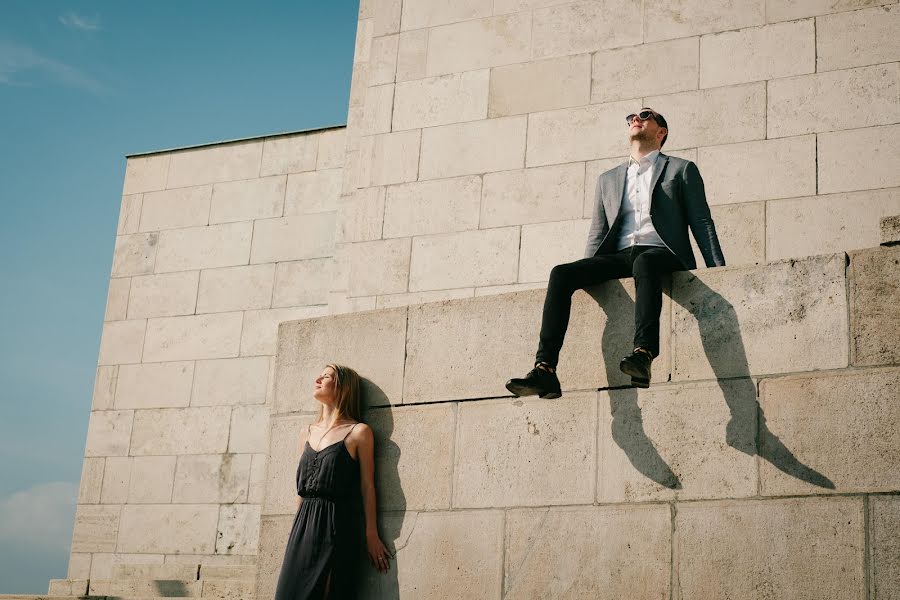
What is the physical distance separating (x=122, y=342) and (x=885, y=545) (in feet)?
39.7

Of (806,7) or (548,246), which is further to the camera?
(548,246)

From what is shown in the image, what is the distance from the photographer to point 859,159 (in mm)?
11070

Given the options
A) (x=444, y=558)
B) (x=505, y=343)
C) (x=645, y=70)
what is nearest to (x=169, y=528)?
(x=444, y=558)

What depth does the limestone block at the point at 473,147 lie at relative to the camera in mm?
12875

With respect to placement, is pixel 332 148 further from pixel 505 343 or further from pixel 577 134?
pixel 505 343

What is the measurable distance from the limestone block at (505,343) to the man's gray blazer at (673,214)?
0.40 m

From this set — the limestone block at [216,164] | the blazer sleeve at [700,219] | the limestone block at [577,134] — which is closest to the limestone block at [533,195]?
the limestone block at [577,134]

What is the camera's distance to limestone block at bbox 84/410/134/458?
16.2 metres

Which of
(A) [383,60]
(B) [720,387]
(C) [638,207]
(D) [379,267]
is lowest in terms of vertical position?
(B) [720,387]

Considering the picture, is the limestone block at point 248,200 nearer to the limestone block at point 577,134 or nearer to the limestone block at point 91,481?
the limestone block at point 91,481

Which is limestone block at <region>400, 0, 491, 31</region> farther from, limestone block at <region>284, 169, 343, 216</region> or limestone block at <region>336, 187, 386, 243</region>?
limestone block at <region>284, 169, 343, 216</region>

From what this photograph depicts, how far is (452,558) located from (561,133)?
5.54 m

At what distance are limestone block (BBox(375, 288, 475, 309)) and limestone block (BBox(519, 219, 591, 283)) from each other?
69 cm

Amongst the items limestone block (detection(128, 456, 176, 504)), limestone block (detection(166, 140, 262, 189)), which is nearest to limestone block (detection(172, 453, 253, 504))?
limestone block (detection(128, 456, 176, 504))
